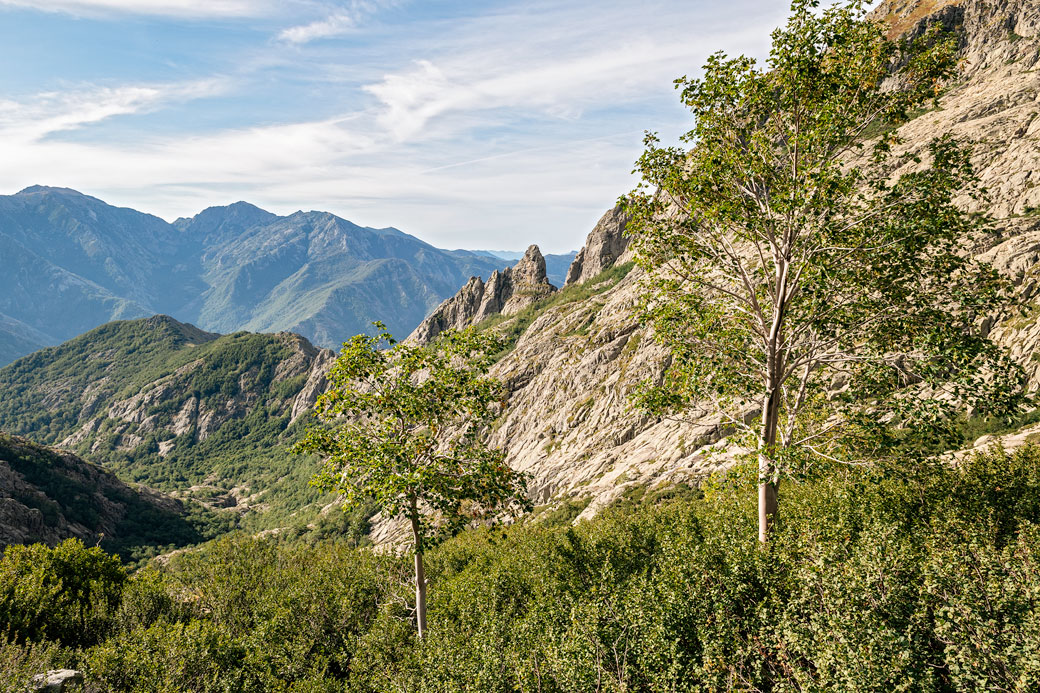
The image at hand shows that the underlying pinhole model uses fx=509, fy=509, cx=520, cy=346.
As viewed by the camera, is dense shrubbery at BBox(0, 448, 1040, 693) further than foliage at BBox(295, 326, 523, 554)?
No

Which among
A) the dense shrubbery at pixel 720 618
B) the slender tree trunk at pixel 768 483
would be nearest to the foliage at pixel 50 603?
the dense shrubbery at pixel 720 618

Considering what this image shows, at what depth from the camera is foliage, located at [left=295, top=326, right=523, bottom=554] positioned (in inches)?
742

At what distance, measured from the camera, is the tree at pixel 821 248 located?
16250mm

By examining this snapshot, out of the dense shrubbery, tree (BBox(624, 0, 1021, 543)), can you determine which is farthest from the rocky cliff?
tree (BBox(624, 0, 1021, 543))

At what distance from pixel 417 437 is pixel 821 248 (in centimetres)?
1625

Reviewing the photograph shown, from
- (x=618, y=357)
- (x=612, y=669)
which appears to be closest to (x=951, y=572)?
(x=612, y=669)

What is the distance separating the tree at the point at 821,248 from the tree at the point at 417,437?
6865 millimetres

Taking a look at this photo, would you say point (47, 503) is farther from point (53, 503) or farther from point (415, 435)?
point (415, 435)

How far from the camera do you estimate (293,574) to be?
4181cm

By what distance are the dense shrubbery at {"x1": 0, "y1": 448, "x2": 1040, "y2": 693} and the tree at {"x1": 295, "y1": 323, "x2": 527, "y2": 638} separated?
14.8ft

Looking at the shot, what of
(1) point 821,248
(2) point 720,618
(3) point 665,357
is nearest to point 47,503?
(3) point 665,357

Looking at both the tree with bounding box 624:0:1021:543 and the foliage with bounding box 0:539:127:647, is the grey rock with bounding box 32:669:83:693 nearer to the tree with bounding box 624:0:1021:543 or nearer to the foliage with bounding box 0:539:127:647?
the foliage with bounding box 0:539:127:647

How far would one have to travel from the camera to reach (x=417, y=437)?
66.8ft

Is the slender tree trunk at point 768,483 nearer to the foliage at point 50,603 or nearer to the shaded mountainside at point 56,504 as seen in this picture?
the foliage at point 50,603
